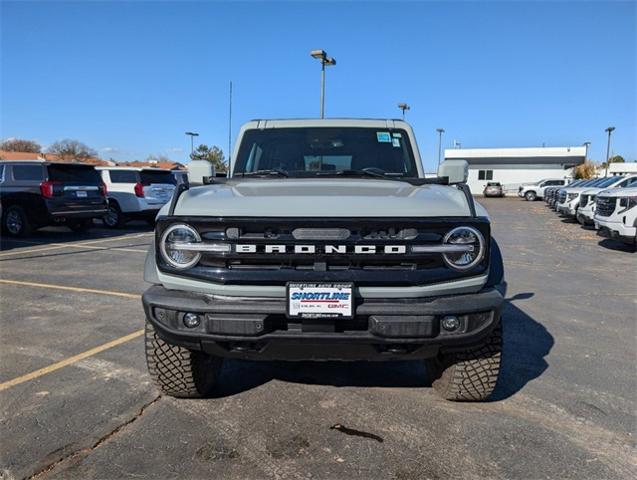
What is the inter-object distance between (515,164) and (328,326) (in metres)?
56.4

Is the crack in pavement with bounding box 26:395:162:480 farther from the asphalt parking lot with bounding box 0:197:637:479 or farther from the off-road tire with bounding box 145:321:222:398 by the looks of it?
the off-road tire with bounding box 145:321:222:398

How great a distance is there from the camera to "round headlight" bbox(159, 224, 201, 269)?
282 centimetres

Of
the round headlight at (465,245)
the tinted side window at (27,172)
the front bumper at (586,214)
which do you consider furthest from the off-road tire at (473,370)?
the front bumper at (586,214)

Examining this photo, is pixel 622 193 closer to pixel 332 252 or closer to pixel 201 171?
pixel 201 171

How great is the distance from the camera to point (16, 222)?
12.3 meters

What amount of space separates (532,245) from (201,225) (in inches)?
463

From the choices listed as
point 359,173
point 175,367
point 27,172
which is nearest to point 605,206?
point 359,173

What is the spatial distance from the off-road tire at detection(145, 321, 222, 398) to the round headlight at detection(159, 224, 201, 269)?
577 mm

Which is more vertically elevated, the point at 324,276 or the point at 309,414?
the point at 324,276

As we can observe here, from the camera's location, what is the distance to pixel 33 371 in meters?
3.88

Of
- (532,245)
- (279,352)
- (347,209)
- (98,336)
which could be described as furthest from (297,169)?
(532,245)

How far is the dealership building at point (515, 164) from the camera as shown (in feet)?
173

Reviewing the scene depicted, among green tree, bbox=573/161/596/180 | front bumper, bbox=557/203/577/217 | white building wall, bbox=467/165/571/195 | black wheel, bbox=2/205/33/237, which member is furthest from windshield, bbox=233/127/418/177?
green tree, bbox=573/161/596/180

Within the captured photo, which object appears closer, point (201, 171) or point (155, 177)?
point (201, 171)
